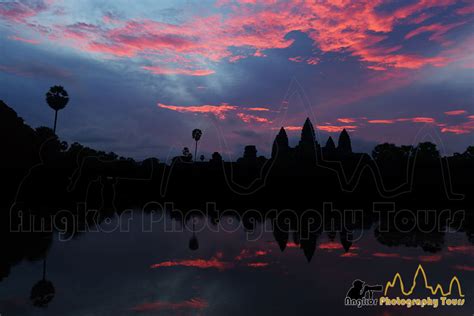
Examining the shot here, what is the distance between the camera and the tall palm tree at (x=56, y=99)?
2815 inches

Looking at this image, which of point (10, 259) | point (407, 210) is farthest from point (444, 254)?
point (407, 210)

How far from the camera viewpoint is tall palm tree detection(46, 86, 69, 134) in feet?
235

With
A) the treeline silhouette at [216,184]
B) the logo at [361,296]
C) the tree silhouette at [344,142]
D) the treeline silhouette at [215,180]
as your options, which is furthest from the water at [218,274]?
the tree silhouette at [344,142]

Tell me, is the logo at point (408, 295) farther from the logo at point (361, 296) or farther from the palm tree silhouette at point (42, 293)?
the palm tree silhouette at point (42, 293)

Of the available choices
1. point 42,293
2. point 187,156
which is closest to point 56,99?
point 187,156

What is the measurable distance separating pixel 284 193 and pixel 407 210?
48.9ft

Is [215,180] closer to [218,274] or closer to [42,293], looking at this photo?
[218,274]

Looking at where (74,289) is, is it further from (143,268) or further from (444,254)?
(444,254)

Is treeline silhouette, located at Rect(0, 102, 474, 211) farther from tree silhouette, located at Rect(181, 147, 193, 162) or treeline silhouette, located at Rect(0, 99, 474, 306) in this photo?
tree silhouette, located at Rect(181, 147, 193, 162)

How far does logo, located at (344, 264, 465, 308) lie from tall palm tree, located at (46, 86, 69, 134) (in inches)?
2841

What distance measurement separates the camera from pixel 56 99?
7162cm

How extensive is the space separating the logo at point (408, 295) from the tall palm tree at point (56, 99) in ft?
237

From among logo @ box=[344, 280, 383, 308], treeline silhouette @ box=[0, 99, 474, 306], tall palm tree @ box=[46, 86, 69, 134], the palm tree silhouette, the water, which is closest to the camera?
the water

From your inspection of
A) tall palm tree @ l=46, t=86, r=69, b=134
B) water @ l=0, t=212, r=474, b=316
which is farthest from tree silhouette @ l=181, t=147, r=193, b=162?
water @ l=0, t=212, r=474, b=316
